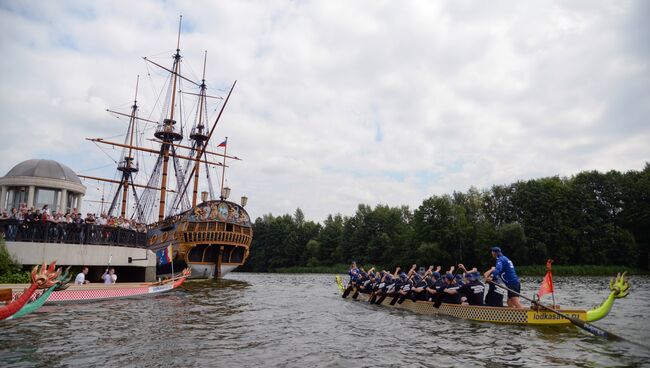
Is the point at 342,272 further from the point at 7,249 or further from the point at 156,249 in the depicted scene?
the point at 7,249

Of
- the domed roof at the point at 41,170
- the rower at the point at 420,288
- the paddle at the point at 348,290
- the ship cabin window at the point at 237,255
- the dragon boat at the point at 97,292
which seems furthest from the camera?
the ship cabin window at the point at 237,255

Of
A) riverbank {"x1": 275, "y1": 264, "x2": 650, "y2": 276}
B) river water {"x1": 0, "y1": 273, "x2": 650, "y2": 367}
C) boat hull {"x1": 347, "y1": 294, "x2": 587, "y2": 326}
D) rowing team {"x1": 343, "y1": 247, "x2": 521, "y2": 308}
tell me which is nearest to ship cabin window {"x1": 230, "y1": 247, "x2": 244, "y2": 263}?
rowing team {"x1": 343, "y1": 247, "x2": 521, "y2": 308}

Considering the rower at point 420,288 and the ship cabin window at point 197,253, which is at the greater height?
the ship cabin window at point 197,253

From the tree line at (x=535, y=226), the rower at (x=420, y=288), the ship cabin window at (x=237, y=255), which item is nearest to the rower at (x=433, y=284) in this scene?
the rower at (x=420, y=288)

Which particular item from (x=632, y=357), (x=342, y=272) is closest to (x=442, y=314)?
(x=632, y=357)

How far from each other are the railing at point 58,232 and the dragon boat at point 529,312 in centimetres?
1862

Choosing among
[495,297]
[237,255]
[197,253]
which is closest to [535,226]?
[237,255]

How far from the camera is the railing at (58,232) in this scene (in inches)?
837

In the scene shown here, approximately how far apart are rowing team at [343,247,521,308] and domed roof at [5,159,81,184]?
66.8 ft

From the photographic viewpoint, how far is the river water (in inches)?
404

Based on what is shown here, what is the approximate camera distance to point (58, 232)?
73.4ft

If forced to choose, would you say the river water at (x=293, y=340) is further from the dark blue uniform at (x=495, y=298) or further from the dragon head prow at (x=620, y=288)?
the dragon head prow at (x=620, y=288)

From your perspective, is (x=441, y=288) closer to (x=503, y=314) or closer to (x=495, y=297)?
(x=495, y=297)

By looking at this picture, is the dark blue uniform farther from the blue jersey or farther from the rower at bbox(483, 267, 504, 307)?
the blue jersey
